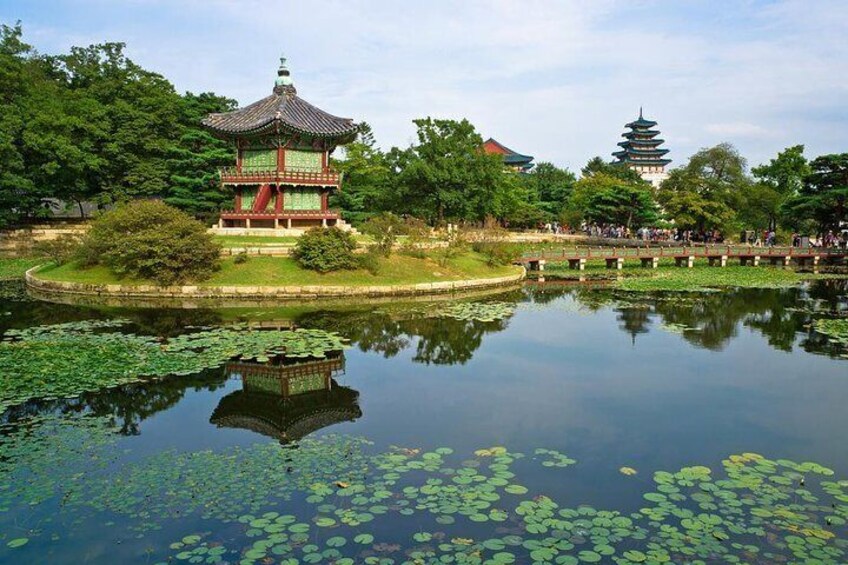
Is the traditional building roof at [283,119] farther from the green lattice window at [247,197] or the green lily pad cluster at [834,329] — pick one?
the green lily pad cluster at [834,329]

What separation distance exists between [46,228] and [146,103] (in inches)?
443

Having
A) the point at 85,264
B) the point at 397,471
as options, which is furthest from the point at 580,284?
the point at 397,471

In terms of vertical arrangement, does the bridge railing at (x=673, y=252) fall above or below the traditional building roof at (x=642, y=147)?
below

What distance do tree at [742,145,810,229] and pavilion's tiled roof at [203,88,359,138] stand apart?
39.9m

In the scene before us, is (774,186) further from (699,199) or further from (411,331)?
(411,331)

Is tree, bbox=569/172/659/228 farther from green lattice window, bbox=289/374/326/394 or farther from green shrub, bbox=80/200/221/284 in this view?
green lattice window, bbox=289/374/326/394

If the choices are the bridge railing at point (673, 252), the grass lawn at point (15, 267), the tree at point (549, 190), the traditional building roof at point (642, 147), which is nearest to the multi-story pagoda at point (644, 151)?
the traditional building roof at point (642, 147)

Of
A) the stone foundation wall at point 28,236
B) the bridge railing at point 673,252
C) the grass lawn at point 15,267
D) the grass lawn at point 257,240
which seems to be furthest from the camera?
the bridge railing at point 673,252

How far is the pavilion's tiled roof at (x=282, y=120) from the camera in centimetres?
3581

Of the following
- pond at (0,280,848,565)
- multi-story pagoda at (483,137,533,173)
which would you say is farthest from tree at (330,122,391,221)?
multi-story pagoda at (483,137,533,173)

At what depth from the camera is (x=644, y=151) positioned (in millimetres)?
104312

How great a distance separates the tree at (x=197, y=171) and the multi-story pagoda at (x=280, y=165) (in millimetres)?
6125

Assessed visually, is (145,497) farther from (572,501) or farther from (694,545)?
(694,545)

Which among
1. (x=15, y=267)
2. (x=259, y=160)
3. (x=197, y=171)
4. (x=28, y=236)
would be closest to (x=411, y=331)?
(x=259, y=160)
